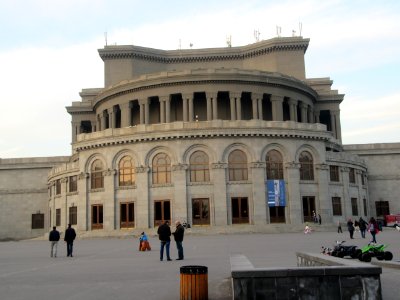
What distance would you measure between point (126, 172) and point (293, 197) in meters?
16.9

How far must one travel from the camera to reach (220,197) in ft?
158

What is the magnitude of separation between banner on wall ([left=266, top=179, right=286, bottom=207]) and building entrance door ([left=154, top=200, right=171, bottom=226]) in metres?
9.83

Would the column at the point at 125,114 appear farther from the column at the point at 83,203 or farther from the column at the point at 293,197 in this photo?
the column at the point at 293,197

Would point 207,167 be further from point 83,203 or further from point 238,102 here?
point 83,203

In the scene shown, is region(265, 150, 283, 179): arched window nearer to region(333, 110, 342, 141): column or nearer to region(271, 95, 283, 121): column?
region(271, 95, 283, 121): column

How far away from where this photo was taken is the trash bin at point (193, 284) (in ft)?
36.1

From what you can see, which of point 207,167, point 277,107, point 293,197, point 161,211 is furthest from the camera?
point 277,107

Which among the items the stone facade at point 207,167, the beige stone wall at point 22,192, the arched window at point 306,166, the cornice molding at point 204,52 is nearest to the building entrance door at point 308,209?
the stone facade at point 207,167

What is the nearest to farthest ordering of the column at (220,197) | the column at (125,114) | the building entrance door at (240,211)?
the column at (220,197) → the building entrance door at (240,211) → the column at (125,114)

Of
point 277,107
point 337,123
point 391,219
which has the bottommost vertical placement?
point 391,219

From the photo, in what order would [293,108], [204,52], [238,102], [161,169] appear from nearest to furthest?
[161,169]
[238,102]
[293,108]
[204,52]

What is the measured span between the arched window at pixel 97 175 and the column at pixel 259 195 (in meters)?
15.7

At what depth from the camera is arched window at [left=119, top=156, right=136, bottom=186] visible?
50406mm

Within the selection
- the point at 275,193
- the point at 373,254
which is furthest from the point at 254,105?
the point at 373,254
